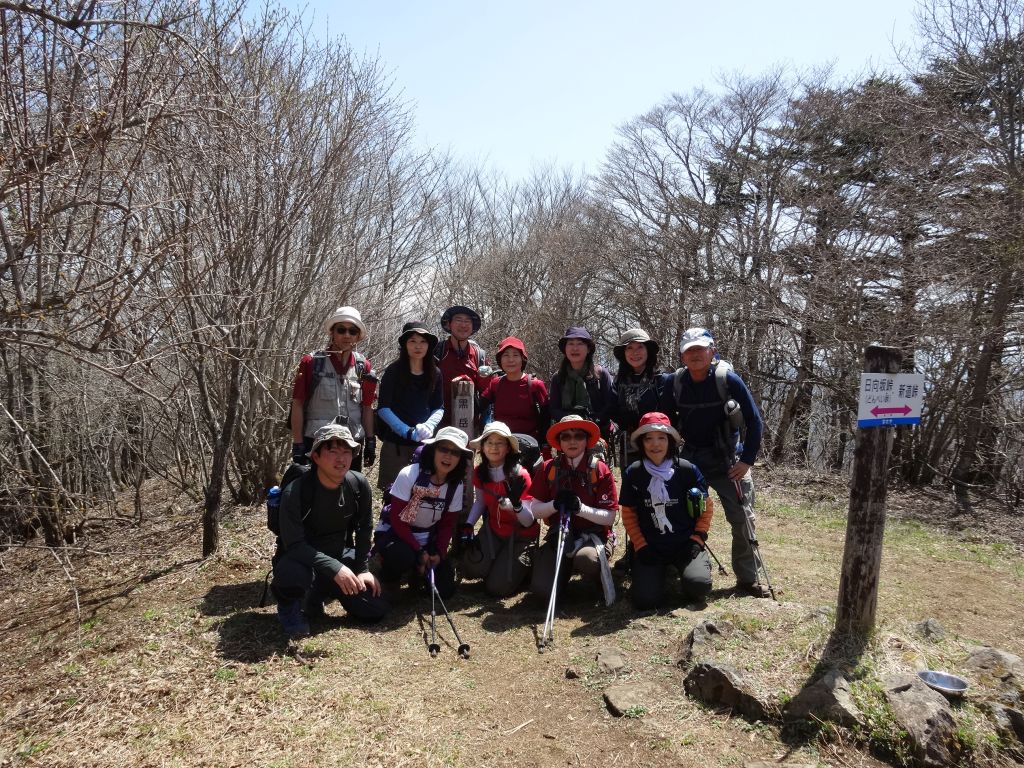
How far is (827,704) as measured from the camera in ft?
10.1

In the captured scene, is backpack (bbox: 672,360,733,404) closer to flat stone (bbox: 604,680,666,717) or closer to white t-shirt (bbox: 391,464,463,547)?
white t-shirt (bbox: 391,464,463,547)

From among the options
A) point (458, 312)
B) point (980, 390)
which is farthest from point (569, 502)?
point (980, 390)

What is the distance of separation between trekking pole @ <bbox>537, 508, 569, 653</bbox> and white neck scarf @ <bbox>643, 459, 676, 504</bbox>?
A: 608mm

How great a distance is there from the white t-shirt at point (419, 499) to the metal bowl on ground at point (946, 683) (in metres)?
2.83

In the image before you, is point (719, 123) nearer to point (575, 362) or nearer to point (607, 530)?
point (575, 362)

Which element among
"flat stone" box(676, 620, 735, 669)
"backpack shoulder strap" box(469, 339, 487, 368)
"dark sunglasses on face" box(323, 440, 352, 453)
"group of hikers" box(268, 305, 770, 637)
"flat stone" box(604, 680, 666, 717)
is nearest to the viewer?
"flat stone" box(604, 680, 666, 717)

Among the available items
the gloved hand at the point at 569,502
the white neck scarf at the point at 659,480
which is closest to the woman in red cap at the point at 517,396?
the gloved hand at the point at 569,502

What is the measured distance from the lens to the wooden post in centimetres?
346

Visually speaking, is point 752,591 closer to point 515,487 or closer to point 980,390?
point 515,487

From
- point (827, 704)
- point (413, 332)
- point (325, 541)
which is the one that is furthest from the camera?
point (413, 332)

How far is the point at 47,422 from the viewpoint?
6367mm

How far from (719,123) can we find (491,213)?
657 cm

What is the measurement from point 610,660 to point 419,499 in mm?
1635

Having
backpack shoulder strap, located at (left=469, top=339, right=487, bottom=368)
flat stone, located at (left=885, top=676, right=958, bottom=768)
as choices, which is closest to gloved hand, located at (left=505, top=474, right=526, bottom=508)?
backpack shoulder strap, located at (left=469, top=339, right=487, bottom=368)
